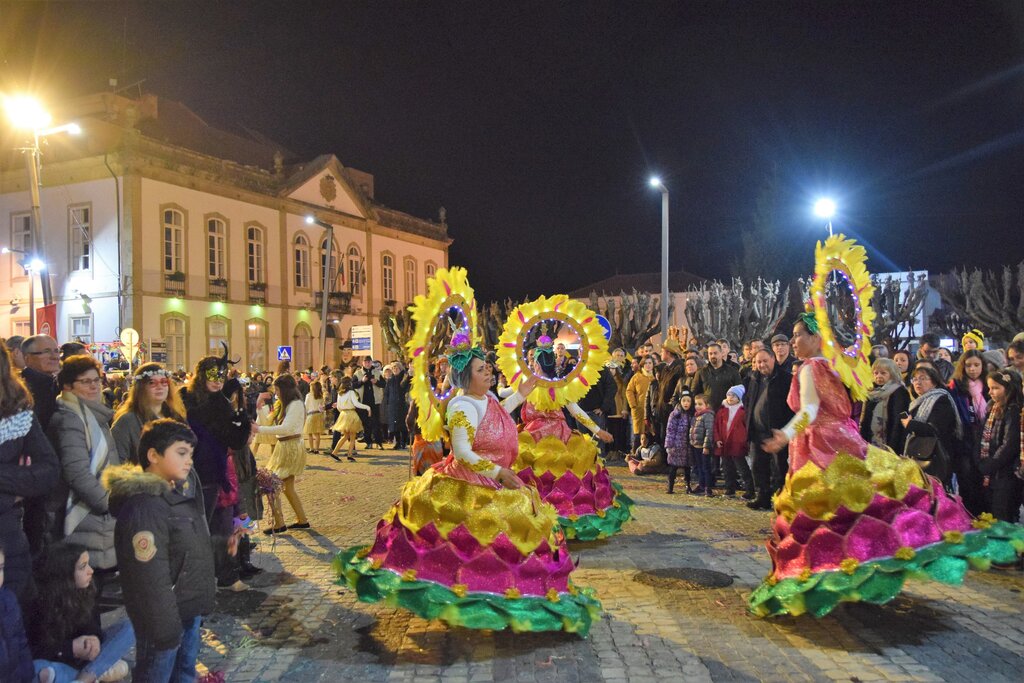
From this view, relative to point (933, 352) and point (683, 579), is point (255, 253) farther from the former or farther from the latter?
point (683, 579)

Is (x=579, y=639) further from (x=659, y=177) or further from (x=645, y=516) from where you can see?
(x=659, y=177)

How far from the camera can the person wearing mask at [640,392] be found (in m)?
14.2

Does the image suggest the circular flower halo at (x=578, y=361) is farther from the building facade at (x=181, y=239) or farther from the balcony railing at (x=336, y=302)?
the balcony railing at (x=336, y=302)

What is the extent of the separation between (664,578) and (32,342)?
529 cm

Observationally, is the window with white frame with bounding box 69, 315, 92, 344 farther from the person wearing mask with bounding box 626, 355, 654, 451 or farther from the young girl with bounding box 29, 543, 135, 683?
the young girl with bounding box 29, 543, 135, 683

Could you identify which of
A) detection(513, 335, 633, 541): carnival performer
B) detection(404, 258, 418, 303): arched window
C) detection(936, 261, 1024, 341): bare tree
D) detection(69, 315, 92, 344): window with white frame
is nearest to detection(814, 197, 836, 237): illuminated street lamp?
detection(513, 335, 633, 541): carnival performer

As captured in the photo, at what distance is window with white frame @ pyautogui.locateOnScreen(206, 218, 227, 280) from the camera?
36.8 metres

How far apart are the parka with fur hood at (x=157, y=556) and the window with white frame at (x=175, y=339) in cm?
3271

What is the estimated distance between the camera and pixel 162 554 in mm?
3754

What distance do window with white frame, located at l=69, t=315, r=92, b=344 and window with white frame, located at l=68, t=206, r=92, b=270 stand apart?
2.08 meters

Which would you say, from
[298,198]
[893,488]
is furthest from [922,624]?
[298,198]

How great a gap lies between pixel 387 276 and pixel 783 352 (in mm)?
40556

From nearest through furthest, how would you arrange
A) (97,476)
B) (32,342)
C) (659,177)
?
(97,476), (32,342), (659,177)

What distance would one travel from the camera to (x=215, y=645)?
18.1ft
